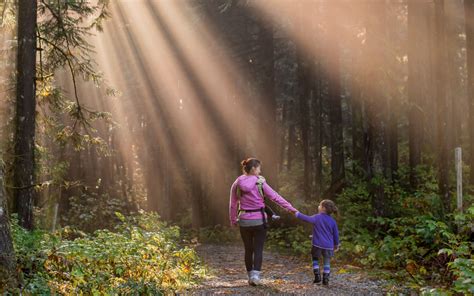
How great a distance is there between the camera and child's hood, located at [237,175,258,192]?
9.37 meters

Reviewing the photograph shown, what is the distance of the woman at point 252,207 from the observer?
941 cm

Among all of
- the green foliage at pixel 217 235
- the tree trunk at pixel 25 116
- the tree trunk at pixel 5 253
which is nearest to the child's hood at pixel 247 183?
the tree trunk at pixel 5 253

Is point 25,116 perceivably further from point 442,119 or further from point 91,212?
point 91,212

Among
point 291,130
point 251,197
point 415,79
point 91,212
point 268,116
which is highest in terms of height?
point 415,79

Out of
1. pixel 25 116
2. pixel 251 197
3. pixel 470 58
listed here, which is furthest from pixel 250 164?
pixel 470 58

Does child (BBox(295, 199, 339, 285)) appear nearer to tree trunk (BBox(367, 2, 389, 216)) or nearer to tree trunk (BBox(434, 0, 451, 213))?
tree trunk (BBox(434, 0, 451, 213))

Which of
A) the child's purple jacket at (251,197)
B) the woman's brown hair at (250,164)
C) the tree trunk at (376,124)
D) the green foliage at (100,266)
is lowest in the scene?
the green foliage at (100,266)

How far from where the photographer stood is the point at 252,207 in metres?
9.43

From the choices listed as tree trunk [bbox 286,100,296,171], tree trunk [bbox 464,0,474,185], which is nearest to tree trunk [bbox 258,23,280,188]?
tree trunk [bbox 464,0,474,185]

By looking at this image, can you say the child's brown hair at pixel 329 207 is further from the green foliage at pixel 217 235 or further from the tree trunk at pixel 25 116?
the green foliage at pixel 217 235

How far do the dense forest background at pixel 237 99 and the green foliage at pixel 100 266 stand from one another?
10.8 ft

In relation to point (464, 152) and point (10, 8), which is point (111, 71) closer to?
point (10, 8)

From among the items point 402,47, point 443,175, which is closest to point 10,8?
point 443,175

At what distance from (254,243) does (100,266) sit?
101 inches
